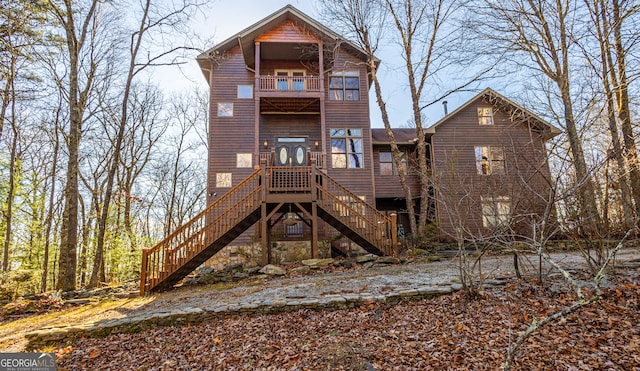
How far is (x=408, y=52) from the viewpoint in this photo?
14562mm

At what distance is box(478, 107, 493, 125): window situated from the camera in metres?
16.0

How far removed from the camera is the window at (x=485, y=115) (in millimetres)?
16047

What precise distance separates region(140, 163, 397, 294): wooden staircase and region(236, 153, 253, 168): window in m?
2.88

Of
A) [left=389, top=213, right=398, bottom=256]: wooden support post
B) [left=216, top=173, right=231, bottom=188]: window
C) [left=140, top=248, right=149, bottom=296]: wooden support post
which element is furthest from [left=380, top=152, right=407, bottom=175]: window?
[left=140, top=248, right=149, bottom=296]: wooden support post

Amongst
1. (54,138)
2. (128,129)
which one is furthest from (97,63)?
(128,129)

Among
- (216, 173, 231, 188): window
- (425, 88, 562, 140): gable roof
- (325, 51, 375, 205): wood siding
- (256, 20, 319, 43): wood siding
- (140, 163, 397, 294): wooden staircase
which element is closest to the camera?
(140, 163, 397, 294): wooden staircase

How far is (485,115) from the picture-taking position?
1611 centimetres

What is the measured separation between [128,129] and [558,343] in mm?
22303

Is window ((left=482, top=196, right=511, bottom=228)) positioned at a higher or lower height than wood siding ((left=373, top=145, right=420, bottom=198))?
lower

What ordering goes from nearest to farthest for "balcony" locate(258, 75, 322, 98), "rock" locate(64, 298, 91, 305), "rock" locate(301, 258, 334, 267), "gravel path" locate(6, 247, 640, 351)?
"gravel path" locate(6, 247, 640, 351) → "rock" locate(64, 298, 91, 305) → "rock" locate(301, 258, 334, 267) → "balcony" locate(258, 75, 322, 98)

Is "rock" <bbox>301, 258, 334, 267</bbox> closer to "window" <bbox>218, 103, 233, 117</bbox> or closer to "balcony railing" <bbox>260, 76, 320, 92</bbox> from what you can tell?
"balcony railing" <bbox>260, 76, 320, 92</bbox>

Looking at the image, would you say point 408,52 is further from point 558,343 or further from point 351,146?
point 558,343

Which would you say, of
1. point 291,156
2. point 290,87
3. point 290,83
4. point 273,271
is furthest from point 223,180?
point 273,271

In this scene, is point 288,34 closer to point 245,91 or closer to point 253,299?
point 245,91
